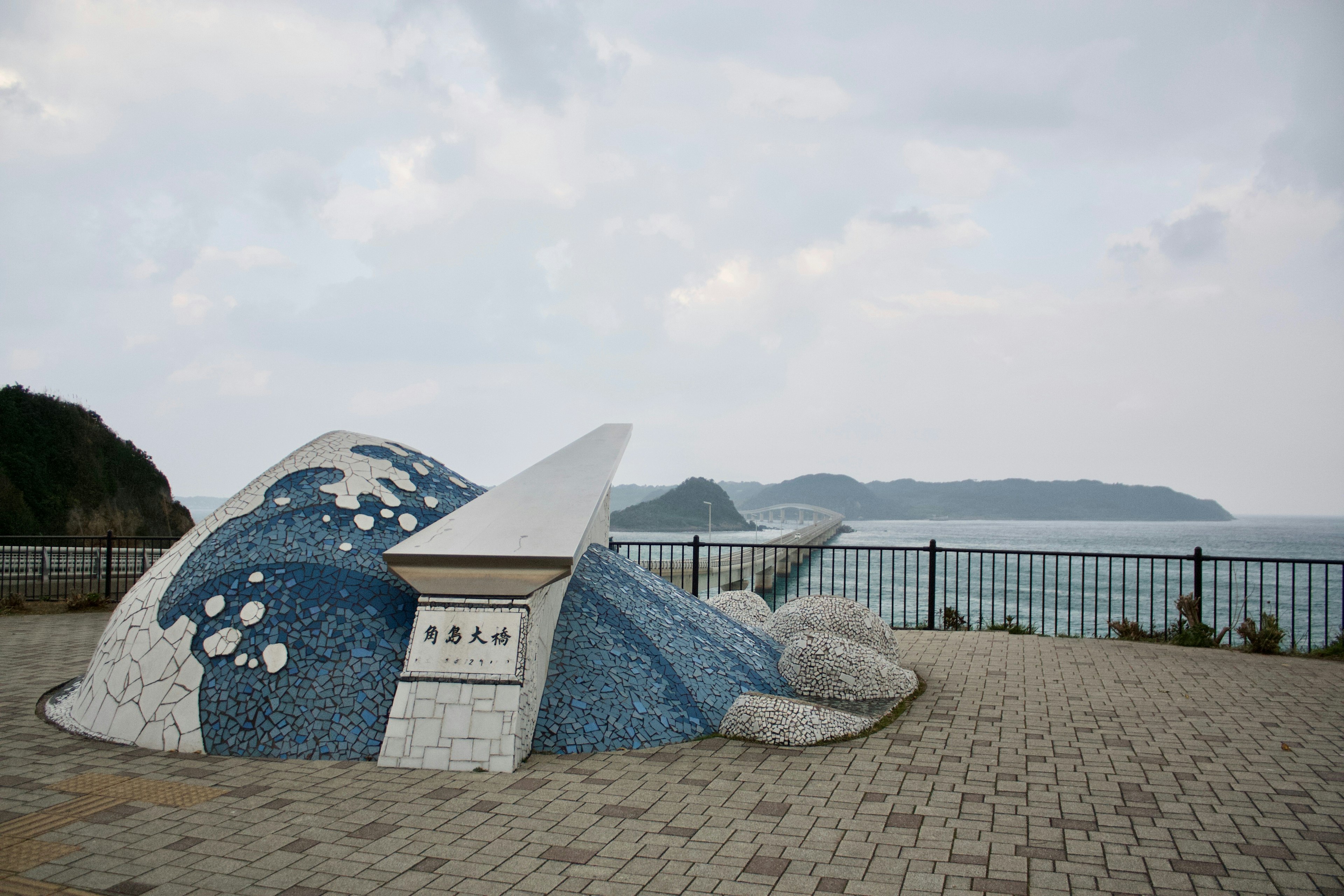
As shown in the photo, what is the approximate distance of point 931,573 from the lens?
38.6 feet

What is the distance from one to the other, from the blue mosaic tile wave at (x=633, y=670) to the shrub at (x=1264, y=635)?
6.87m

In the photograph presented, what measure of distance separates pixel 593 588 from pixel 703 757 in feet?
6.17

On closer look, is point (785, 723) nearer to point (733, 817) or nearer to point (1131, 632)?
point (733, 817)

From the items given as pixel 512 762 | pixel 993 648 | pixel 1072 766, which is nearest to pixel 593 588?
pixel 512 762

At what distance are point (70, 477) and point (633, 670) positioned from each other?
34.0 meters

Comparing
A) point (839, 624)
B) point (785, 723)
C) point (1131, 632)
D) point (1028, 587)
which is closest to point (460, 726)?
point (785, 723)

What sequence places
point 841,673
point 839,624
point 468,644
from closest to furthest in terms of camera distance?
point 468,644, point 841,673, point 839,624

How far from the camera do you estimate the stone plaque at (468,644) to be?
5.13 meters

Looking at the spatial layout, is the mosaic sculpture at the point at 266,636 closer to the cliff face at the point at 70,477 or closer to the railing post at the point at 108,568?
the railing post at the point at 108,568

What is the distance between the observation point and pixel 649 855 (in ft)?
12.4

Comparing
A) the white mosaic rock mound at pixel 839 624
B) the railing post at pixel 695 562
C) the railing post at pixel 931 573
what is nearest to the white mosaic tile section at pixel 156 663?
the white mosaic rock mound at pixel 839 624

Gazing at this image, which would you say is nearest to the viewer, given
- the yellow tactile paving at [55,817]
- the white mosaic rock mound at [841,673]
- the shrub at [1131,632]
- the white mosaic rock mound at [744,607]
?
the yellow tactile paving at [55,817]

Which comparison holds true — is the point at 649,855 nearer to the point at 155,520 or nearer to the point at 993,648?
the point at 993,648

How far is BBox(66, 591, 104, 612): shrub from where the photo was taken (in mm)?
12766
